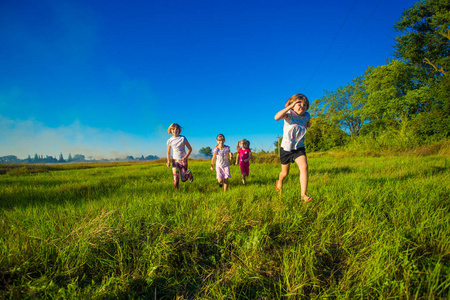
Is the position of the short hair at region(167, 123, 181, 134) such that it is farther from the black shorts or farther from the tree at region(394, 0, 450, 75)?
the tree at region(394, 0, 450, 75)

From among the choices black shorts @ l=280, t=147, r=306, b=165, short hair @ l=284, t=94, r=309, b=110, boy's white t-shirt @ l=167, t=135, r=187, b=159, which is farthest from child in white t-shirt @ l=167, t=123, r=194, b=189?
short hair @ l=284, t=94, r=309, b=110

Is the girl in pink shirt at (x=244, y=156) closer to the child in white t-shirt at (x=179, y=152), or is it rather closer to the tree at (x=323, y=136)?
the child in white t-shirt at (x=179, y=152)

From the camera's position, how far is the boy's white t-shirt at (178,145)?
5730 mm

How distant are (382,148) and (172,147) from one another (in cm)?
1959

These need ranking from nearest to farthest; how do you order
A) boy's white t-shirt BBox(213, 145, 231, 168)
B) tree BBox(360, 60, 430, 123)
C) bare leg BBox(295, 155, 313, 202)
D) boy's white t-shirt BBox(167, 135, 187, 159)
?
bare leg BBox(295, 155, 313, 202) → boy's white t-shirt BBox(167, 135, 187, 159) → boy's white t-shirt BBox(213, 145, 231, 168) → tree BBox(360, 60, 430, 123)

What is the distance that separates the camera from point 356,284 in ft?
4.55

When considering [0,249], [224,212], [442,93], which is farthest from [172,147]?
[442,93]

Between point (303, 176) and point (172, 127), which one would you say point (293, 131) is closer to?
point (303, 176)

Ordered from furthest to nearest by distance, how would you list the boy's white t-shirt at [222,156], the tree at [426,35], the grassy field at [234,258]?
the tree at [426,35] < the boy's white t-shirt at [222,156] < the grassy field at [234,258]

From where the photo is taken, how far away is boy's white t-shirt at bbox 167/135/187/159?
573 cm

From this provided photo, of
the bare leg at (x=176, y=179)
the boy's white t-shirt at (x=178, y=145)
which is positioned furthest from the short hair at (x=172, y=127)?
the bare leg at (x=176, y=179)

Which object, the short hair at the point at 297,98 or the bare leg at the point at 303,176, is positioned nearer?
the bare leg at the point at 303,176

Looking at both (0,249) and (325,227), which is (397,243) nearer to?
(325,227)

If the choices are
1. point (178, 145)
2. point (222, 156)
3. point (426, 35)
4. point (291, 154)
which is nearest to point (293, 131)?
point (291, 154)
